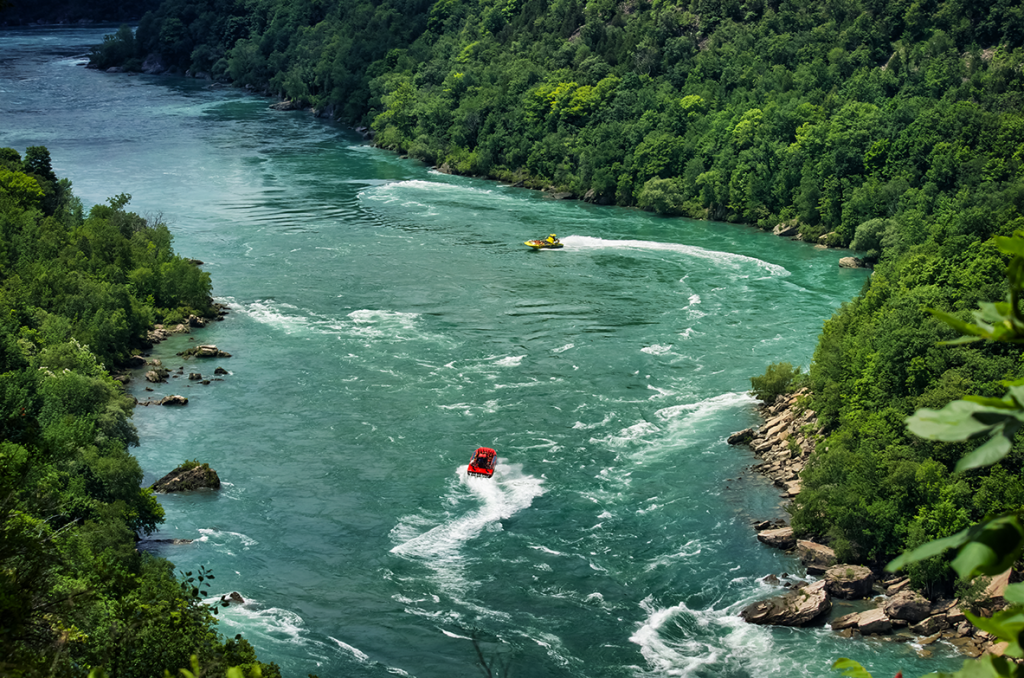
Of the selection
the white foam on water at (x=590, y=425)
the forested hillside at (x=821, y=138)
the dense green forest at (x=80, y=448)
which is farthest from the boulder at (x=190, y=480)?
the forested hillside at (x=821, y=138)

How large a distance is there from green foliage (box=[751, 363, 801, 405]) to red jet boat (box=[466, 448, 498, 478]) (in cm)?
1798

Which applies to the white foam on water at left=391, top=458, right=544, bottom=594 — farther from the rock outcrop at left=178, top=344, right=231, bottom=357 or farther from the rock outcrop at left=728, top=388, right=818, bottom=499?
the rock outcrop at left=178, top=344, right=231, bottom=357

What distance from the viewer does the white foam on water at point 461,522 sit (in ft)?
→ 145

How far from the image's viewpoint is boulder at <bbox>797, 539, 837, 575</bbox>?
44344mm

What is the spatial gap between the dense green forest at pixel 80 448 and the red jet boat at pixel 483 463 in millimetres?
15356

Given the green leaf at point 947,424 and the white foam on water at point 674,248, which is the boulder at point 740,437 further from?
the green leaf at point 947,424

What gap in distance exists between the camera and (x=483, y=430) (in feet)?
186

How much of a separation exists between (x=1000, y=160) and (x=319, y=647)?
2885 inches

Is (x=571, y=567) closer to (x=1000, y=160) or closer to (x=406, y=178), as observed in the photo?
(x=1000, y=160)

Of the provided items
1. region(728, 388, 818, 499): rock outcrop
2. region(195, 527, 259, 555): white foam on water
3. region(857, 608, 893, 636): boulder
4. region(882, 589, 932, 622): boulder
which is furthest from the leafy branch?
region(728, 388, 818, 499): rock outcrop

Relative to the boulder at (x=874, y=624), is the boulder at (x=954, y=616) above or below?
above

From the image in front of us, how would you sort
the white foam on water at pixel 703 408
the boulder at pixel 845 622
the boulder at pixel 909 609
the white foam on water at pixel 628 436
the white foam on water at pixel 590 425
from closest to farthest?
the boulder at pixel 845 622 < the boulder at pixel 909 609 < the white foam on water at pixel 628 436 < the white foam on water at pixel 590 425 < the white foam on water at pixel 703 408

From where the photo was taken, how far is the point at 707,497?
1977 inches

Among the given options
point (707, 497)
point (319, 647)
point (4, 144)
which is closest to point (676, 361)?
point (707, 497)
